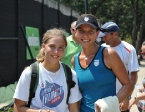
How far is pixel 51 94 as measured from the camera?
289 centimetres

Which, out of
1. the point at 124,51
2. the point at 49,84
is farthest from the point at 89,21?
the point at 124,51

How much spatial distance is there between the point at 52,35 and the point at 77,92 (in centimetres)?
58

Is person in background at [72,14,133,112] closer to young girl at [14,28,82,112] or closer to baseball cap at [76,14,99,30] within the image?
baseball cap at [76,14,99,30]

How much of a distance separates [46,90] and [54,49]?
370 millimetres

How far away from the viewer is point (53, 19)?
532 inches

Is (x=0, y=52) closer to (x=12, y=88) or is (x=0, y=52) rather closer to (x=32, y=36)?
(x=12, y=88)

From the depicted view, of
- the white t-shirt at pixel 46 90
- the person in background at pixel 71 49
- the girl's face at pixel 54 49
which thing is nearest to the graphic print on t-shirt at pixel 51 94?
the white t-shirt at pixel 46 90

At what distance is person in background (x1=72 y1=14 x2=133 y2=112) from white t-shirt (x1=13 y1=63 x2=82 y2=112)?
0.26 metres

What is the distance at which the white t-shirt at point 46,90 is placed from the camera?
→ 111 inches

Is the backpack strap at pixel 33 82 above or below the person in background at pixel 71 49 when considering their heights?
below

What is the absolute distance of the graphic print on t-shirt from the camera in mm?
2873

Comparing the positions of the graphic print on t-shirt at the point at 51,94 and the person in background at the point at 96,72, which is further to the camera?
the person in background at the point at 96,72

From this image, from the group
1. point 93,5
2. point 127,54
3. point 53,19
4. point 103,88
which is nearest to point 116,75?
point 103,88

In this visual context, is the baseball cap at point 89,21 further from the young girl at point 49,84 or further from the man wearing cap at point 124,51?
the man wearing cap at point 124,51
